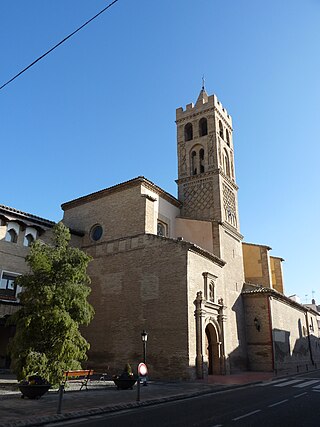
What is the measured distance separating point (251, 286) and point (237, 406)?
60.3 feet

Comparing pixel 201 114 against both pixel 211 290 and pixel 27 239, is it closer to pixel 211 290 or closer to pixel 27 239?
pixel 211 290

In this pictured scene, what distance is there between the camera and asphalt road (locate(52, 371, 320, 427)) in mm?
7852

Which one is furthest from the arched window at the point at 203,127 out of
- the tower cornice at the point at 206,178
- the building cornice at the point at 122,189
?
the building cornice at the point at 122,189

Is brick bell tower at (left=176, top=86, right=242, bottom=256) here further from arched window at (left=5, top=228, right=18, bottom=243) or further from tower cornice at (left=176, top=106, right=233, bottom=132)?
arched window at (left=5, top=228, right=18, bottom=243)

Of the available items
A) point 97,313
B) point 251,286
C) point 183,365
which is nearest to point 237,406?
point 183,365

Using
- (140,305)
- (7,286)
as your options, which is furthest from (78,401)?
(7,286)

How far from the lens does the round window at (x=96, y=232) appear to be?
25078 millimetres

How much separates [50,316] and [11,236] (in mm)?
8149

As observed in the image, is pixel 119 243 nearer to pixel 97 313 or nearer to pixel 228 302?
pixel 97 313

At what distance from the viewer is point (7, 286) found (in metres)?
19.7

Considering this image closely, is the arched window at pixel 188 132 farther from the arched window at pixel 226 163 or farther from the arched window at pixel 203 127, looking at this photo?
the arched window at pixel 226 163

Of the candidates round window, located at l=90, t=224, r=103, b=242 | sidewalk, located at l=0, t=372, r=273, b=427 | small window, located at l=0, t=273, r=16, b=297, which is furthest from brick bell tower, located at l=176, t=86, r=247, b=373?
small window, located at l=0, t=273, r=16, b=297

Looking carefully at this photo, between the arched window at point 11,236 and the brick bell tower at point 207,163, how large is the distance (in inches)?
511

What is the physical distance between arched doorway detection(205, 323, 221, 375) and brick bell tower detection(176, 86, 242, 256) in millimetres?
7714
